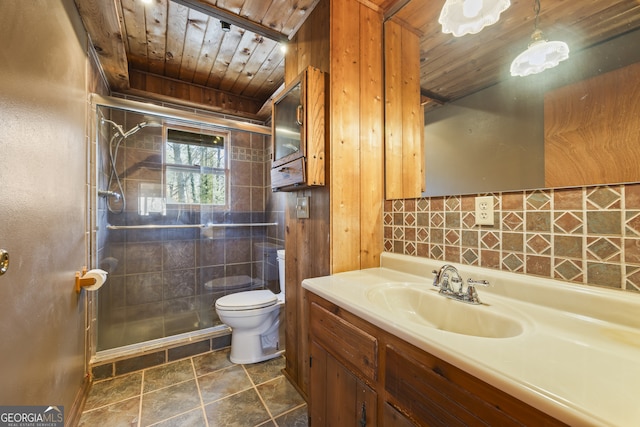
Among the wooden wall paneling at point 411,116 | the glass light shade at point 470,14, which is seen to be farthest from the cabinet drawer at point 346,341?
the glass light shade at point 470,14

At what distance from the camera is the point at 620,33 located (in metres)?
0.81

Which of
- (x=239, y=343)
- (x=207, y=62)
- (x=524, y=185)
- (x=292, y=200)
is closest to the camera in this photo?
(x=524, y=185)

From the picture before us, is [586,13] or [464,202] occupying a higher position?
[586,13]

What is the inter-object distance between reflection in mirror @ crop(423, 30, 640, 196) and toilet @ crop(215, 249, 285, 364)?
1.43 metres

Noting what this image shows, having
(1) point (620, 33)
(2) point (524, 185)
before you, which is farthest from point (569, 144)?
(1) point (620, 33)

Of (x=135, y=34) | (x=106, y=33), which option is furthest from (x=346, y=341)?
(x=135, y=34)

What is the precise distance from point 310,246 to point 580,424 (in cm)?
119

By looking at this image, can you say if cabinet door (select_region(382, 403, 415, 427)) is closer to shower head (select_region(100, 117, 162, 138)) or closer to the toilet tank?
the toilet tank

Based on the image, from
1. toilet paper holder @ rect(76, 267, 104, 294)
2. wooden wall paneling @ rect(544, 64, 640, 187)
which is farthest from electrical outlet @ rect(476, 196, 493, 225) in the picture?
toilet paper holder @ rect(76, 267, 104, 294)

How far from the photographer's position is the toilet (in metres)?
1.80

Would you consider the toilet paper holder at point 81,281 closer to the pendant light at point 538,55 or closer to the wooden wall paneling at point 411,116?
the wooden wall paneling at point 411,116

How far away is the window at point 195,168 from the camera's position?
248 centimetres

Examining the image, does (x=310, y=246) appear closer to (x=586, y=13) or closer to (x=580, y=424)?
(x=580, y=424)

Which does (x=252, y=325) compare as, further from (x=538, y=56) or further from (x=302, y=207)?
(x=538, y=56)
